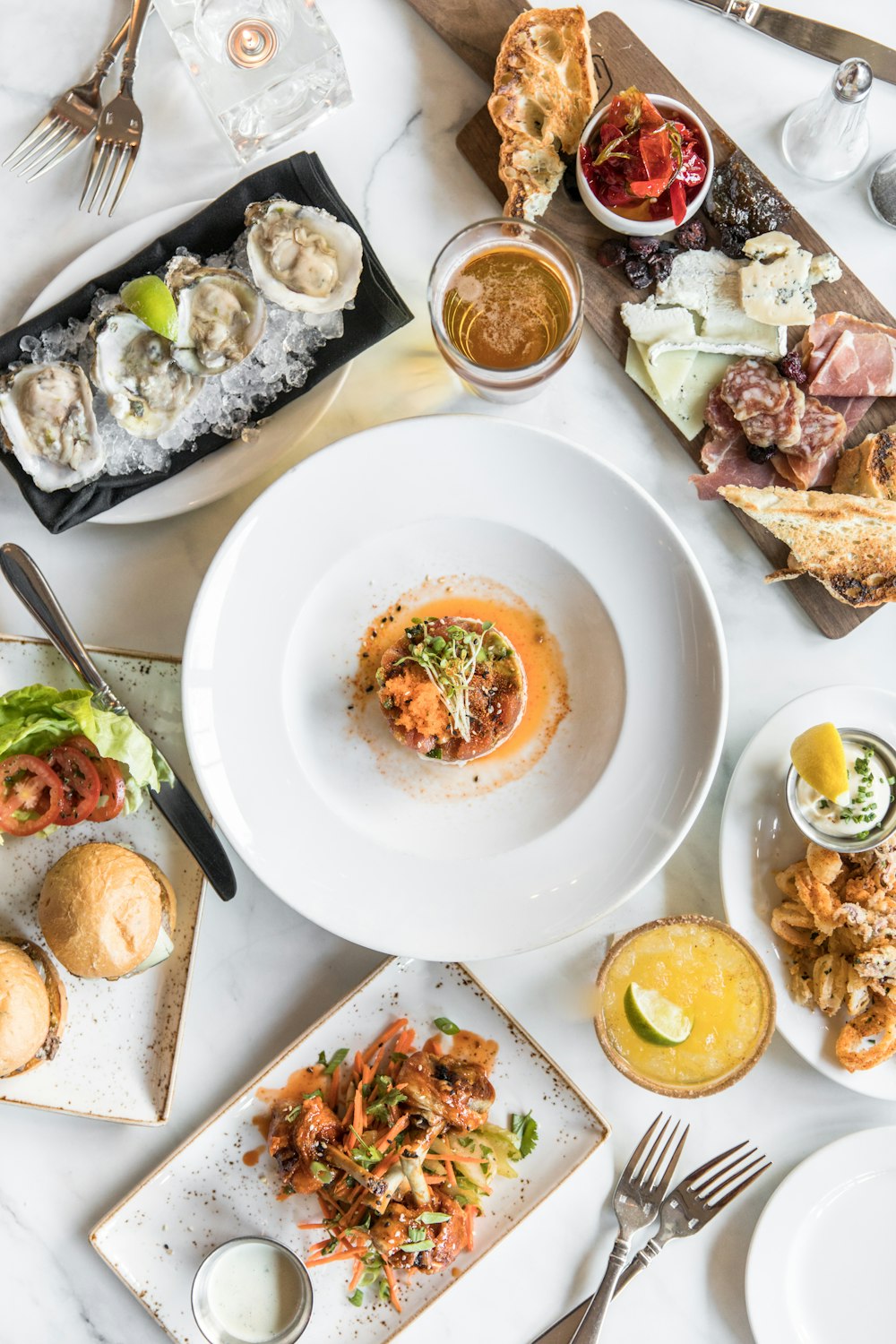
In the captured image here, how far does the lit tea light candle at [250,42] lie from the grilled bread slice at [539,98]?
2.19ft

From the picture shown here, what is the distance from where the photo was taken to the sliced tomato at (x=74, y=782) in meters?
2.71

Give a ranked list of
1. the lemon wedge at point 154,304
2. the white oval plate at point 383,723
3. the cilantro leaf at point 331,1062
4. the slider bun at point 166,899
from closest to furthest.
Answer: the lemon wedge at point 154,304 < the white oval plate at point 383,723 < the slider bun at point 166,899 < the cilantro leaf at point 331,1062

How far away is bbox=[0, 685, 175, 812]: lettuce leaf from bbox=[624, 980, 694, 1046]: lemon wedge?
148cm

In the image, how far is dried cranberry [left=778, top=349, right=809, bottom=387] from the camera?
2.81 meters

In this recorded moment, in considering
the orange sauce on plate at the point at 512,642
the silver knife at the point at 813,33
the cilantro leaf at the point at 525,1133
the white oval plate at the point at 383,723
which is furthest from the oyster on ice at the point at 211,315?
the cilantro leaf at the point at 525,1133

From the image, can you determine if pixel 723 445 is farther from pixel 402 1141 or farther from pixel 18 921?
pixel 18 921

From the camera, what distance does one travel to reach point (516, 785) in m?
2.86

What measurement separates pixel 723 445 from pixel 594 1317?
263 centimetres

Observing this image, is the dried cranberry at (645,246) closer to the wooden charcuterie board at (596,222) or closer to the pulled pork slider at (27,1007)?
the wooden charcuterie board at (596,222)

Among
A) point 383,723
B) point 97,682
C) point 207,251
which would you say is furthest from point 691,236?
point 97,682

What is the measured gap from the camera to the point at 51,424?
268 cm

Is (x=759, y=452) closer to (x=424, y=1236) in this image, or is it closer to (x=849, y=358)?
(x=849, y=358)

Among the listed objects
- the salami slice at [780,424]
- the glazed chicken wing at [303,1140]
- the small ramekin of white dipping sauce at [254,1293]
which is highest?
the salami slice at [780,424]

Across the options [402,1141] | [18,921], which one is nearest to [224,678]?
[18,921]
